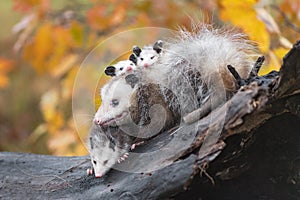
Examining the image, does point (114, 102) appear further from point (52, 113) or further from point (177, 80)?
point (52, 113)

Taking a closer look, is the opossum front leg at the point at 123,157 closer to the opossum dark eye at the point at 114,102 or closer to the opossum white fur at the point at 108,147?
the opossum white fur at the point at 108,147

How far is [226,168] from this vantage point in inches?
34.2

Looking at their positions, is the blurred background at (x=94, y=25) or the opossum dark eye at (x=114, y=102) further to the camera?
the blurred background at (x=94, y=25)

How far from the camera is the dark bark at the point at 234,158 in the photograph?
2.54ft

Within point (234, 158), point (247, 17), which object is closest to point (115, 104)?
point (234, 158)

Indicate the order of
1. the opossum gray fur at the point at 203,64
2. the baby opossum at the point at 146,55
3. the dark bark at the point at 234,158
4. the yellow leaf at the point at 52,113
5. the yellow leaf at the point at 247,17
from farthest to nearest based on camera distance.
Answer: the yellow leaf at the point at 52,113 → the yellow leaf at the point at 247,17 → the baby opossum at the point at 146,55 → the opossum gray fur at the point at 203,64 → the dark bark at the point at 234,158

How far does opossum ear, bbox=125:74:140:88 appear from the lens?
41.1 inches

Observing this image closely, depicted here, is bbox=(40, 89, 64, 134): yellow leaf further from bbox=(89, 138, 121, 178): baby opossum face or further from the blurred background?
bbox=(89, 138, 121, 178): baby opossum face

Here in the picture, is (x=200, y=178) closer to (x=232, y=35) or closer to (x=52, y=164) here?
(x=232, y=35)

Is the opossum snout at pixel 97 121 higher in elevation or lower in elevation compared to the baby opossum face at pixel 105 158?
higher

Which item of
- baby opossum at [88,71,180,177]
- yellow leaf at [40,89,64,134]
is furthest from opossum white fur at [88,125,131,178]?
yellow leaf at [40,89,64,134]

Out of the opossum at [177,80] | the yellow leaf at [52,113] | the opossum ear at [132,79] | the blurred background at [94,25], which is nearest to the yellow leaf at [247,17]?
the blurred background at [94,25]

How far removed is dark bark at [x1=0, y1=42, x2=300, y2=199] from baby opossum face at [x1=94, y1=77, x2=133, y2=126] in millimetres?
84

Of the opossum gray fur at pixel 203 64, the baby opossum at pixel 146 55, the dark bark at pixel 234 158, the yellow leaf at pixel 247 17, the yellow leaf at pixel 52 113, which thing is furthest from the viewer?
the yellow leaf at pixel 52 113
